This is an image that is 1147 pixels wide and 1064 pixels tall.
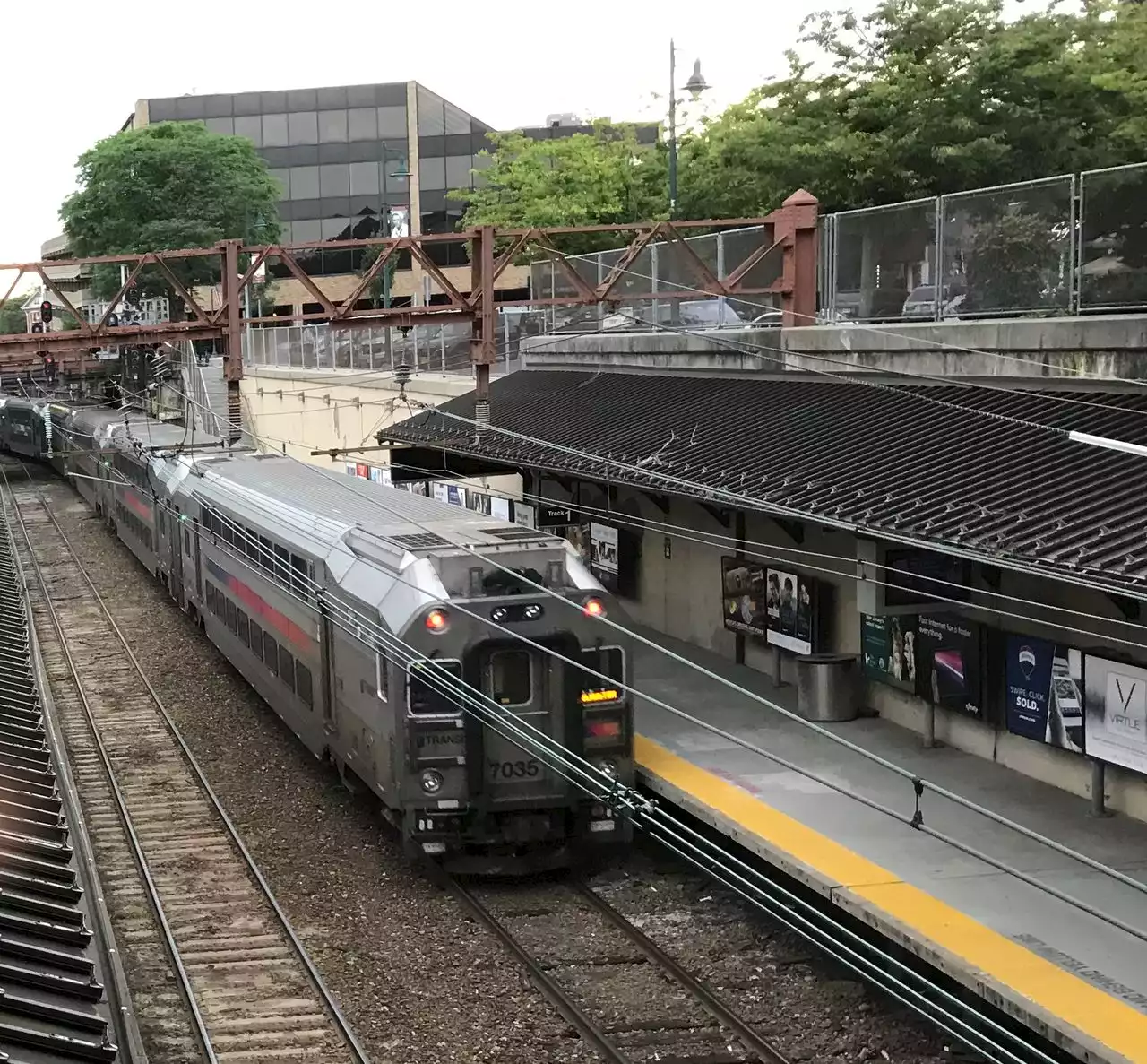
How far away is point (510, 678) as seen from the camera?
1237 centimetres

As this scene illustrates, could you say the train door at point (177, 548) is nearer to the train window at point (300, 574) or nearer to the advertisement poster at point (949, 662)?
the train window at point (300, 574)

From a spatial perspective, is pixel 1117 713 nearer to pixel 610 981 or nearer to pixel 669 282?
pixel 610 981

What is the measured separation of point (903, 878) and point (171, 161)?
50.3m

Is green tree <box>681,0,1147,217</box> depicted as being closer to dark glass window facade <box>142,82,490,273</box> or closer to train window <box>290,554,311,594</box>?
train window <box>290,554,311,594</box>

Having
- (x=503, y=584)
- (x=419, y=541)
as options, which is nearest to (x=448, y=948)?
(x=503, y=584)

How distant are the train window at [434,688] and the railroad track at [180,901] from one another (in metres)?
2.12

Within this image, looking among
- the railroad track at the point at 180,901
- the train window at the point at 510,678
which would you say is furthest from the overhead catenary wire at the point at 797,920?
the railroad track at the point at 180,901

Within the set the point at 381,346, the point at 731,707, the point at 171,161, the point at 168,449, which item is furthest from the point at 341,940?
the point at 171,161

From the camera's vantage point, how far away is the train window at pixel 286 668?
52.9ft

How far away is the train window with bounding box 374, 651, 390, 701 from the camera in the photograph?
12.4 metres

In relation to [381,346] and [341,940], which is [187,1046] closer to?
[341,940]

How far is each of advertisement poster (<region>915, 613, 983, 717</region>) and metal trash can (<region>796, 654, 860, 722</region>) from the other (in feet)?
4.16

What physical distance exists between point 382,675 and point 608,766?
83.2 inches

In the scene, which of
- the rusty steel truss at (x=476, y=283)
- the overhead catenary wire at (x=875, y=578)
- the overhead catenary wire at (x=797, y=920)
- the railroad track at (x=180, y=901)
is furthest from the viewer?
the rusty steel truss at (x=476, y=283)
